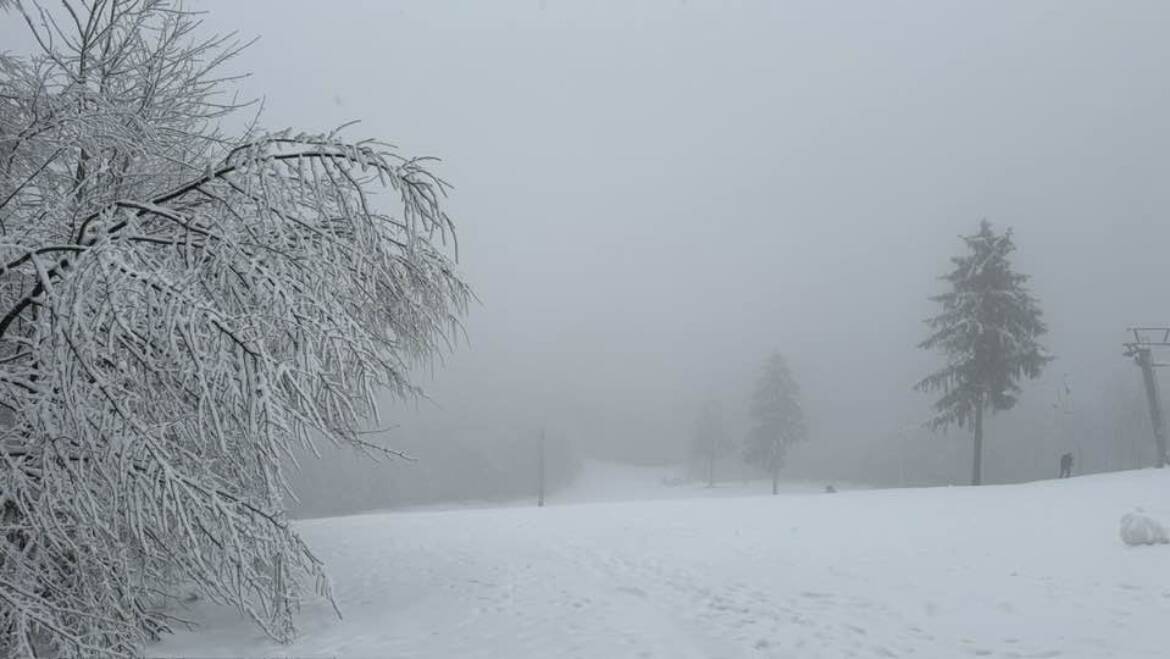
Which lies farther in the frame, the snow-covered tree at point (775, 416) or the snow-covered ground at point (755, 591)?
the snow-covered tree at point (775, 416)

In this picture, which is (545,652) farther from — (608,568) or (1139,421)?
(1139,421)

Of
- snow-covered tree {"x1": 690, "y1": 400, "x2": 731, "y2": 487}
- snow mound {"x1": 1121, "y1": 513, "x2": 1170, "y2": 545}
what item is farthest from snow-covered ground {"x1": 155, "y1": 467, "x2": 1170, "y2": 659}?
snow-covered tree {"x1": 690, "y1": 400, "x2": 731, "y2": 487}

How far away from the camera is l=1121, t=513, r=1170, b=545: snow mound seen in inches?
334

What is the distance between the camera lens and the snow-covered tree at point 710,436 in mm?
65875

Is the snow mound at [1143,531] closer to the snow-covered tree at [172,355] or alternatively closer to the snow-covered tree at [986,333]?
the snow-covered tree at [172,355]

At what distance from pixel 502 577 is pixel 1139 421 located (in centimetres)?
6073

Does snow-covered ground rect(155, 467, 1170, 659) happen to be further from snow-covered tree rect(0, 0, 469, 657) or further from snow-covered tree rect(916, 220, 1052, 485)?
snow-covered tree rect(916, 220, 1052, 485)

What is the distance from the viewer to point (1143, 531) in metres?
8.55

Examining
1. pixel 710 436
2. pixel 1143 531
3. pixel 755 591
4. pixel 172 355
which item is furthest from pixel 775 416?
pixel 172 355

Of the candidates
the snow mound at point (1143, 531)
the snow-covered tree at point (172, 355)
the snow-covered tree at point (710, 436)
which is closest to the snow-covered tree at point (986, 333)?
the snow mound at point (1143, 531)

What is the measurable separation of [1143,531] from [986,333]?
17.7 meters

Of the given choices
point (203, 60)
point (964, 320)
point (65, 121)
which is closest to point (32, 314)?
point (65, 121)

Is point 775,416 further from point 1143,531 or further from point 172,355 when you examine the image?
point 172,355

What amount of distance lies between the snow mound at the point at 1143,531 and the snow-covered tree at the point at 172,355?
31.0 feet
